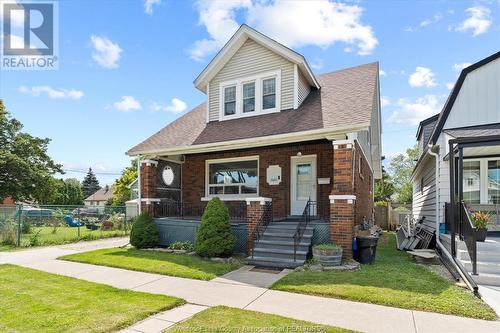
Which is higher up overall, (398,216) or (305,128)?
(305,128)

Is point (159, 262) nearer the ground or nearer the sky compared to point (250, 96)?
nearer the ground

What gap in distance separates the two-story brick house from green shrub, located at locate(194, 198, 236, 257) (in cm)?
69

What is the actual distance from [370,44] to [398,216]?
11265mm

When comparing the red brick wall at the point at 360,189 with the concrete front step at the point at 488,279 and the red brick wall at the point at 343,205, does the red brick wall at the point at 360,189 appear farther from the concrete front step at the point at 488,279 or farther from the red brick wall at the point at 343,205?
the concrete front step at the point at 488,279

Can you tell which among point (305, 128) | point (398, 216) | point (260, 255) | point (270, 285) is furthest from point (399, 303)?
point (398, 216)

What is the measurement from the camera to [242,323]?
13.9 ft

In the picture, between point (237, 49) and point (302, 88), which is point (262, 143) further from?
point (237, 49)

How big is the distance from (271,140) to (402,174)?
36.5m

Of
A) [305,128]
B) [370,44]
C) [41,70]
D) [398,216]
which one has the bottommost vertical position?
[398,216]

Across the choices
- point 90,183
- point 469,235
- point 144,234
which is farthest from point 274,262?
point 90,183

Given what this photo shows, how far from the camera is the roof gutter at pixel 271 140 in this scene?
8.17 meters

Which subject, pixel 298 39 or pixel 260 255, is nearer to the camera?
pixel 260 255

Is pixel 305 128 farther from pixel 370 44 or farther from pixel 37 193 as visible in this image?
pixel 37 193

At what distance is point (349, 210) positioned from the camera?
7.89 metres
